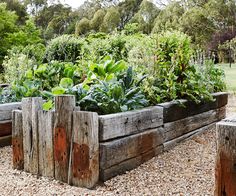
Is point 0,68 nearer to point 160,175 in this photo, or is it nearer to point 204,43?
point 204,43

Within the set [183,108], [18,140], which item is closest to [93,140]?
[18,140]

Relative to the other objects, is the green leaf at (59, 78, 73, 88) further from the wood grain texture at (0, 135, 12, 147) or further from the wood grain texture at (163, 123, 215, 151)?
the wood grain texture at (163, 123, 215, 151)

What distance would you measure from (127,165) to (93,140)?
1.72ft

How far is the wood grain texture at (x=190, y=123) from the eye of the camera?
142 inches

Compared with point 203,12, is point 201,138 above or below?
below

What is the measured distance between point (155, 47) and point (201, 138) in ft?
4.03

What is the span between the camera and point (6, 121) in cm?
378

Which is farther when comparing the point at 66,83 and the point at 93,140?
the point at 66,83

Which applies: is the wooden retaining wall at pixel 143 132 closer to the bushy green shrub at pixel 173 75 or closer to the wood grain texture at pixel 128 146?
the wood grain texture at pixel 128 146

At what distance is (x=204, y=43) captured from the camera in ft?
46.9

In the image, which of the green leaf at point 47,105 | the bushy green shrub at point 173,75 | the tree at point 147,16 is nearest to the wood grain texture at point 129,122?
the bushy green shrub at point 173,75

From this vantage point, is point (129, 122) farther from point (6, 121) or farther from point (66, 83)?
point (6, 121)

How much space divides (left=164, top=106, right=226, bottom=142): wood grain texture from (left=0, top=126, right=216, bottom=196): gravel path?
26 cm

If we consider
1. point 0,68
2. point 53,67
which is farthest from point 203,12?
point 53,67
